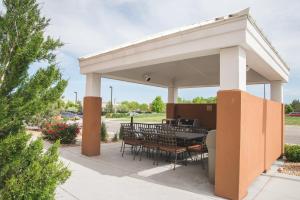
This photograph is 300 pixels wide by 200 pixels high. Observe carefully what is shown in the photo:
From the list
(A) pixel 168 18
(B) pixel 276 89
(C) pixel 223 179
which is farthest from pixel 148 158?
(B) pixel 276 89

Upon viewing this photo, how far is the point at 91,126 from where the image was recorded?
316 inches

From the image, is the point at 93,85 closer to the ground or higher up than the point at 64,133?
higher up

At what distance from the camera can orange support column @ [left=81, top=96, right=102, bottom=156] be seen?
7961 mm

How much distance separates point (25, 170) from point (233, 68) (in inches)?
151

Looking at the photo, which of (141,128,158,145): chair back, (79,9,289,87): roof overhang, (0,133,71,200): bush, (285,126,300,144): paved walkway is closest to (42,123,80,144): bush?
(79,9,289,87): roof overhang

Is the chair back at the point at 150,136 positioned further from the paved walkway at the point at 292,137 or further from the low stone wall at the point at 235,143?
the paved walkway at the point at 292,137

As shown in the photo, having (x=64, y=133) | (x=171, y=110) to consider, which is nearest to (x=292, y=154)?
(x=171, y=110)

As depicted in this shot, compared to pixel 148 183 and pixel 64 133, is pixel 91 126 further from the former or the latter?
pixel 64 133

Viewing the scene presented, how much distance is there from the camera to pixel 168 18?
766 cm

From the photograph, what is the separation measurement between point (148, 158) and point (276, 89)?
17.7 feet

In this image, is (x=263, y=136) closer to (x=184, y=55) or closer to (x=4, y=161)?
(x=184, y=55)

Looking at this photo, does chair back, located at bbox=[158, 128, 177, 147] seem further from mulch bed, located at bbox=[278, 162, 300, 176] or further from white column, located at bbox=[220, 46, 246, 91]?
mulch bed, located at bbox=[278, 162, 300, 176]

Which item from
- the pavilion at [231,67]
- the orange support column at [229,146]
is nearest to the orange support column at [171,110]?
the pavilion at [231,67]

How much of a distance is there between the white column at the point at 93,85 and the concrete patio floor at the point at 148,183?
92.3 inches
